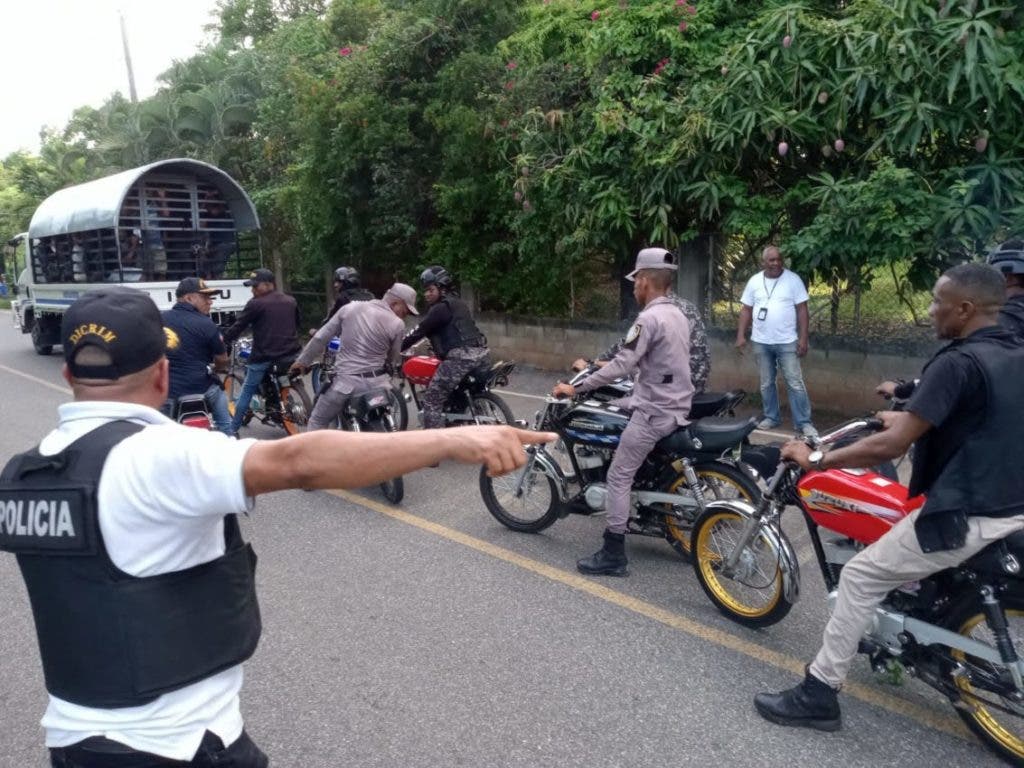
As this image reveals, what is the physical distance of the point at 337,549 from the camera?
5.48m

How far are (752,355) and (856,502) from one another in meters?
6.48

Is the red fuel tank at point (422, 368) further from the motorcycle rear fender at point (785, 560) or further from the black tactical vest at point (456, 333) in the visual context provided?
the motorcycle rear fender at point (785, 560)

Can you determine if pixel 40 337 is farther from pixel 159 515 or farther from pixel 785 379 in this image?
pixel 159 515

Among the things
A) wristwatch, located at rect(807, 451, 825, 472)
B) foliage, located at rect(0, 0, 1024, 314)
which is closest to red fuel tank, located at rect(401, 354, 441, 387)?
foliage, located at rect(0, 0, 1024, 314)

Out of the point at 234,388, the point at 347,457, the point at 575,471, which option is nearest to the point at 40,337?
the point at 234,388

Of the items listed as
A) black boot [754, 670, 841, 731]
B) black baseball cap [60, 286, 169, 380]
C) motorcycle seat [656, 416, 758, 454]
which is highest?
black baseball cap [60, 286, 169, 380]

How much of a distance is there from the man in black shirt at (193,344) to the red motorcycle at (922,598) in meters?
4.55

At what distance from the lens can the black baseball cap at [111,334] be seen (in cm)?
176

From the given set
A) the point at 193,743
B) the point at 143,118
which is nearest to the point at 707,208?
the point at 193,743

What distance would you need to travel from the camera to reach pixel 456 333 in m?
7.17

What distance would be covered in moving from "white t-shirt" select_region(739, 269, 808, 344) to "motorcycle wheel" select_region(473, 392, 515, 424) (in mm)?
2625

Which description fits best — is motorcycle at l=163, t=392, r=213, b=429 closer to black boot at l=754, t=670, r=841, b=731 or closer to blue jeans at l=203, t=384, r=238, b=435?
blue jeans at l=203, t=384, r=238, b=435

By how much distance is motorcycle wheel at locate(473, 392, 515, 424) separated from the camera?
287 inches

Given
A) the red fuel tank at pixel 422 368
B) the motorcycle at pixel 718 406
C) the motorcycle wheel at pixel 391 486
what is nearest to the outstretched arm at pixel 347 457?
the motorcycle at pixel 718 406
